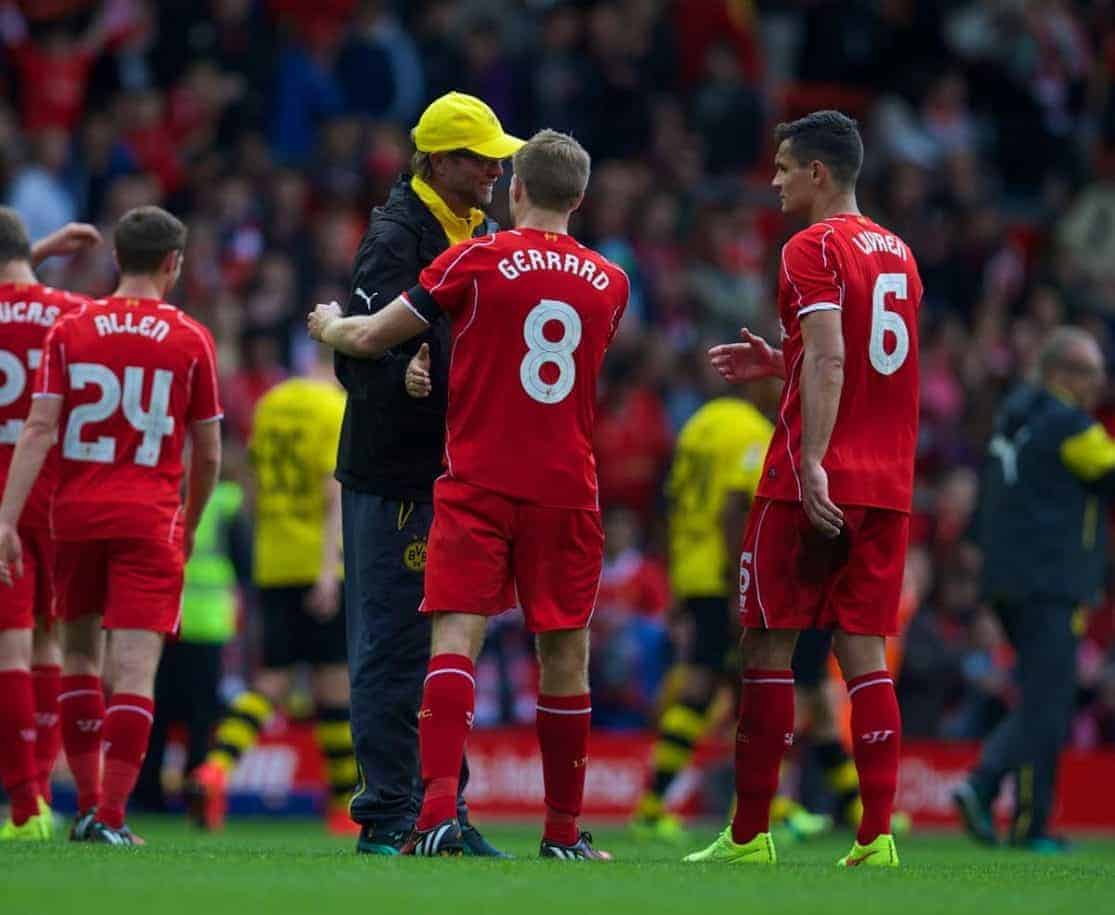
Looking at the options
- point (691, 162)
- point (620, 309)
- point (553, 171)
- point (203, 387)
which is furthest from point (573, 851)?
point (691, 162)

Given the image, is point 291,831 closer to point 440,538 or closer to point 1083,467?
point 1083,467

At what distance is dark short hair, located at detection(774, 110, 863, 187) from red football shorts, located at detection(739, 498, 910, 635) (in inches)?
47.4

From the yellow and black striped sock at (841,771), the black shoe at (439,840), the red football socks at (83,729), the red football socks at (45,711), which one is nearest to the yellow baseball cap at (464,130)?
the black shoe at (439,840)

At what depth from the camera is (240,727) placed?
12.9 meters

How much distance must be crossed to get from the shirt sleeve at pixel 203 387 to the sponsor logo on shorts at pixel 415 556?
1.34m

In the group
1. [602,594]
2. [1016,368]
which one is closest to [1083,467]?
[602,594]

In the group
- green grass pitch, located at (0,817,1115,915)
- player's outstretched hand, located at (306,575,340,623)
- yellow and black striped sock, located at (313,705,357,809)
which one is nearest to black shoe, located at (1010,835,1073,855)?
green grass pitch, located at (0,817,1115,915)

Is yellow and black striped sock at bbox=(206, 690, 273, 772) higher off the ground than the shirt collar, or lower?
lower

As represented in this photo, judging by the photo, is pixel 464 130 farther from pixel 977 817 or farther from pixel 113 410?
pixel 977 817

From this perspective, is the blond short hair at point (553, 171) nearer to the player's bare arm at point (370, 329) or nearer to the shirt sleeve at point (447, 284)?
the shirt sleeve at point (447, 284)

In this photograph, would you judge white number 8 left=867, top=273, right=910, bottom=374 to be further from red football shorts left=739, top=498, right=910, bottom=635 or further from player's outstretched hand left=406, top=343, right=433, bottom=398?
player's outstretched hand left=406, top=343, right=433, bottom=398

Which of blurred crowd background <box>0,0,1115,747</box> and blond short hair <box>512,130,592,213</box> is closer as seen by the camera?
blond short hair <box>512,130,592,213</box>

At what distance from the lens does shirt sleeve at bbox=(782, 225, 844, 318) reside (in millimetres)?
7977

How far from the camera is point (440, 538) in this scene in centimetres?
777
